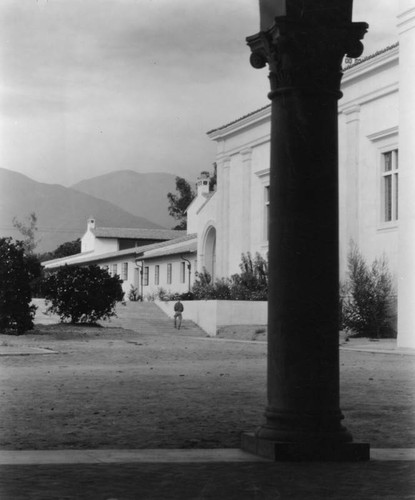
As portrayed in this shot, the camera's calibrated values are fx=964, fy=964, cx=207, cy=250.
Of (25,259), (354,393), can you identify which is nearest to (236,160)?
(25,259)

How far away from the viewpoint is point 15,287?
31.3 metres

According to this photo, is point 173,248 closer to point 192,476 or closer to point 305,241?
point 305,241

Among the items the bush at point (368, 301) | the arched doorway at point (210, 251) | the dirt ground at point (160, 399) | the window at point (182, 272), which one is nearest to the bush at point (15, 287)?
the dirt ground at point (160, 399)

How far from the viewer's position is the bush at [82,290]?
36156mm

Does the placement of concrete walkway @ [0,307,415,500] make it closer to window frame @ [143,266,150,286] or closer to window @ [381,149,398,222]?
window @ [381,149,398,222]

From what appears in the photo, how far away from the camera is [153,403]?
11.5 metres

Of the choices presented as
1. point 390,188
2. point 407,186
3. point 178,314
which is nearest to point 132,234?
point 178,314

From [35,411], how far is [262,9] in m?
5.47

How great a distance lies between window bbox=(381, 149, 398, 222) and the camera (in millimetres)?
35438

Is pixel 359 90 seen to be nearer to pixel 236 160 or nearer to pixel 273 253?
pixel 236 160

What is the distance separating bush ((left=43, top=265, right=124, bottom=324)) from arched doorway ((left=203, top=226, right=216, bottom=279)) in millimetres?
17714

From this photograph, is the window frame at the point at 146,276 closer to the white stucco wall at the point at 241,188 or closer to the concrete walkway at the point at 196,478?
the white stucco wall at the point at 241,188

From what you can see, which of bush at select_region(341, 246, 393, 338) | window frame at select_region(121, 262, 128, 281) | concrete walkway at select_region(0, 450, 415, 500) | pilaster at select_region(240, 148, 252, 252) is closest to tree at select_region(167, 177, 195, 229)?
window frame at select_region(121, 262, 128, 281)

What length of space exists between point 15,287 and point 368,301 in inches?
463
